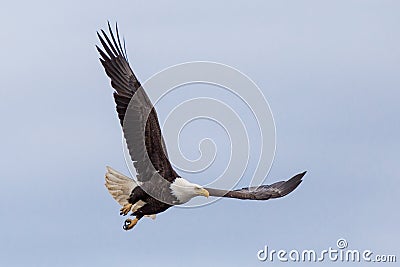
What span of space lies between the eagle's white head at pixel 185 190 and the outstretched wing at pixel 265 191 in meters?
0.18

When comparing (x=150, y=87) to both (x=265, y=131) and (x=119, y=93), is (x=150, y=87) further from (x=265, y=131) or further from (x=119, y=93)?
(x=265, y=131)

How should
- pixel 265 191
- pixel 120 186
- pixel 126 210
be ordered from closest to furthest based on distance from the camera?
pixel 126 210 → pixel 120 186 → pixel 265 191

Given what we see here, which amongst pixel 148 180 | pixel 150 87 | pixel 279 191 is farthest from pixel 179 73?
pixel 279 191

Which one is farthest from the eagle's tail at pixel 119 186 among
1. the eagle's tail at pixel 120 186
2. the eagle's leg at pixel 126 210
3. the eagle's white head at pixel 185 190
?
the eagle's white head at pixel 185 190

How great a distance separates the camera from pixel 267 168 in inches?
616

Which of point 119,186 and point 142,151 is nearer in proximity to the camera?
point 142,151

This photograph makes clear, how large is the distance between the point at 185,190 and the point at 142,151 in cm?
65

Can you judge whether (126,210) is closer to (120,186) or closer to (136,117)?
(120,186)

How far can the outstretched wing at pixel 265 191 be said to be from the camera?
15.2 meters

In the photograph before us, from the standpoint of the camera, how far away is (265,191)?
647 inches

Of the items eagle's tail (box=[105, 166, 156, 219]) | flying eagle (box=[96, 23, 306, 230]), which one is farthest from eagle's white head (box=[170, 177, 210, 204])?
eagle's tail (box=[105, 166, 156, 219])

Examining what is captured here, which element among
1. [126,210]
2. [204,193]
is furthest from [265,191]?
[126,210]

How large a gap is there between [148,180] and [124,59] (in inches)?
54.2

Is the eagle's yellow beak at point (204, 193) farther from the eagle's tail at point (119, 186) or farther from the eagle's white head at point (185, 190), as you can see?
the eagle's tail at point (119, 186)
